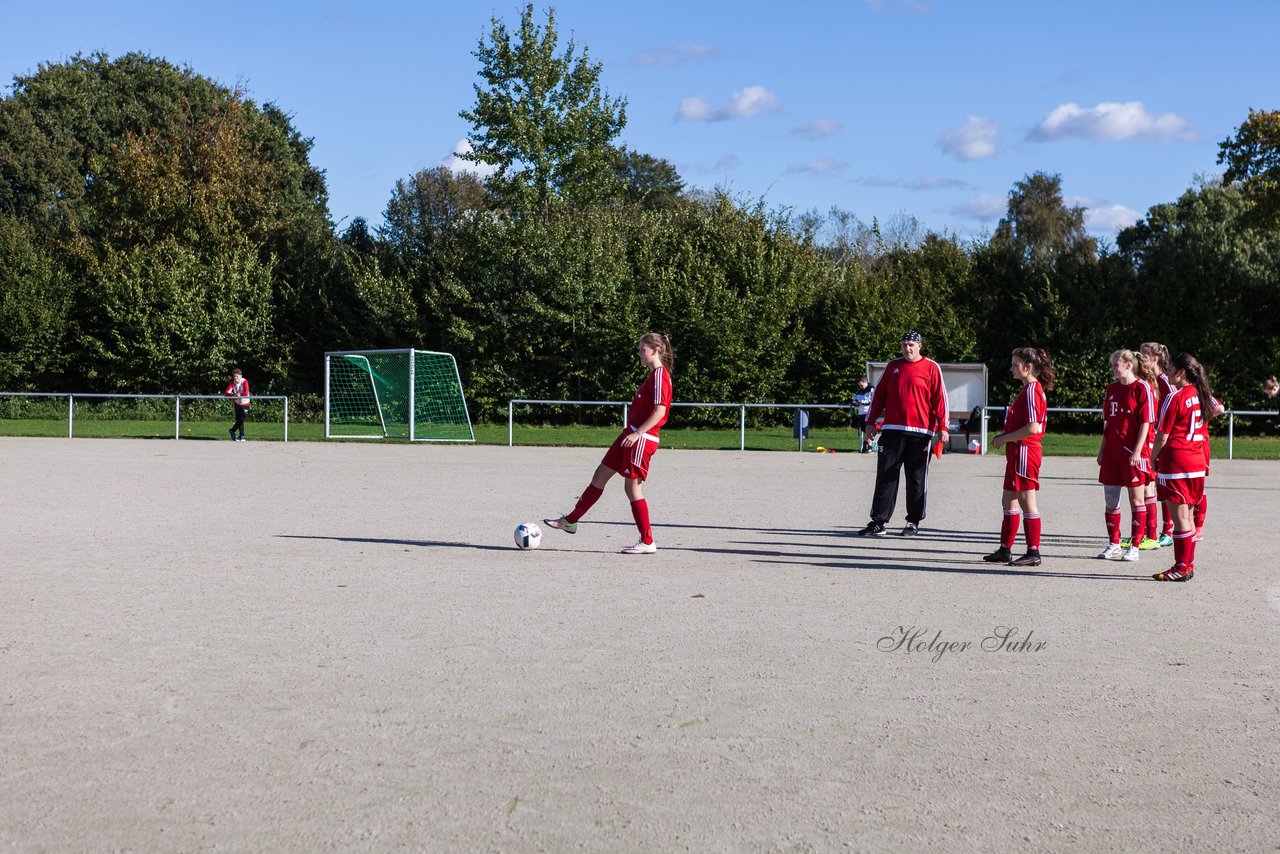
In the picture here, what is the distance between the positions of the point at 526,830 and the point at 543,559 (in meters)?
5.93

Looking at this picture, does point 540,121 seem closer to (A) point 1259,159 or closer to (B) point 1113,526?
(A) point 1259,159

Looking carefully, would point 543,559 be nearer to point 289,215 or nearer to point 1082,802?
point 1082,802

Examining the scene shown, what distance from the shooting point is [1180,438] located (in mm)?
9164

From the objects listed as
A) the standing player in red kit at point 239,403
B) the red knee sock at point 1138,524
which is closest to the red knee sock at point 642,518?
the red knee sock at point 1138,524

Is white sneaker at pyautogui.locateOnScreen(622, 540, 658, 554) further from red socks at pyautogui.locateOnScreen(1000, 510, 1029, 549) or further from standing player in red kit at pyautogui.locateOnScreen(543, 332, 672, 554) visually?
red socks at pyautogui.locateOnScreen(1000, 510, 1029, 549)

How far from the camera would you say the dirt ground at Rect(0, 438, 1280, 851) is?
12.6ft

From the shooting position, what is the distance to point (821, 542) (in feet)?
36.1

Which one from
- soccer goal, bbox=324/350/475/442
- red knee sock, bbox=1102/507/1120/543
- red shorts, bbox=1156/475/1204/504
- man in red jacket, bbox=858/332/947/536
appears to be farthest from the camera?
soccer goal, bbox=324/350/475/442

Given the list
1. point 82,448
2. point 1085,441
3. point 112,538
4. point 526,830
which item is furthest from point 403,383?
Answer: point 526,830

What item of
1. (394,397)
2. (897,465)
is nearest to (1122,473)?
(897,465)

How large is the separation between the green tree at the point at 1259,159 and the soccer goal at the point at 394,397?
67.1ft

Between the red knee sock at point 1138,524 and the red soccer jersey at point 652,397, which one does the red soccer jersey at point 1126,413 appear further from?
the red soccer jersey at point 652,397

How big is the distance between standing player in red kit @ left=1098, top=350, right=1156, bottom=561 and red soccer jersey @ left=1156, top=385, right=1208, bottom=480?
0.80 feet
